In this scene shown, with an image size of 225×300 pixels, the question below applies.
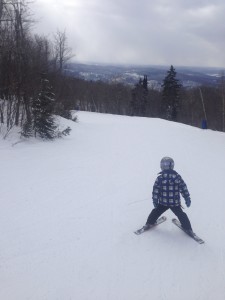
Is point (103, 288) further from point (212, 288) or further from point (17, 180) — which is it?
point (17, 180)

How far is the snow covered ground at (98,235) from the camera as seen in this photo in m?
3.93

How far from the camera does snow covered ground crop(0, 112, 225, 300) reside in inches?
155

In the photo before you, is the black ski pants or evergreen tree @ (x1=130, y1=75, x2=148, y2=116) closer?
the black ski pants

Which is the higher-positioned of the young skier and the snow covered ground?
the young skier

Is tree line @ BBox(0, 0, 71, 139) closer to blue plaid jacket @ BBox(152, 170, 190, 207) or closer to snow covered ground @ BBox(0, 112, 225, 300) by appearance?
snow covered ground @ BBox(0, 112, 225, 300)

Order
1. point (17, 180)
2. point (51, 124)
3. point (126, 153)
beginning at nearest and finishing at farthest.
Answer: point (17, 180) → point (126, 153) → point (51, 124)

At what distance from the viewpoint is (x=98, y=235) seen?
17.1ft

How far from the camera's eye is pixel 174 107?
153 feet

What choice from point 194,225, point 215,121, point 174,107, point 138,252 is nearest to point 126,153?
point 194,225

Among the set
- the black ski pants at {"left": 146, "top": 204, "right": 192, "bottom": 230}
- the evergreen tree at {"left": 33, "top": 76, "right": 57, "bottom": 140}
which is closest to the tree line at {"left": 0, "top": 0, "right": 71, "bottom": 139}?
the evergreen tree at {"left": 33, "top": 76, "right": 57, "bottom": 140}

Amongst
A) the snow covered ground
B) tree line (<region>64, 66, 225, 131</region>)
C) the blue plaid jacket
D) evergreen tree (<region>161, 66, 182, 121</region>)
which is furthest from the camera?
tree line (<region>64, 66, 225, 131</region>)

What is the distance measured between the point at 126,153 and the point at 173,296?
27.5 feet

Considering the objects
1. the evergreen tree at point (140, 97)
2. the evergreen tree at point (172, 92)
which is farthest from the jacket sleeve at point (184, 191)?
the evergreen tree at point (140, 97)

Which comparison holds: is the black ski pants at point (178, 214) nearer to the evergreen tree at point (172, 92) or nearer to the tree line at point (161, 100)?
the tree line at point (161, 100)
